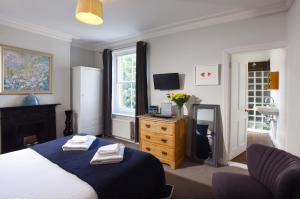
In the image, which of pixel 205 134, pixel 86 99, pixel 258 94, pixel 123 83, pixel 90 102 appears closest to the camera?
pixel 205 134

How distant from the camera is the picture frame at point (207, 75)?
3.05m

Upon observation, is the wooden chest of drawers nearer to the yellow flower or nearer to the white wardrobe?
the yellow flower

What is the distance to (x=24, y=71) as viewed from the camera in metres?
3.42

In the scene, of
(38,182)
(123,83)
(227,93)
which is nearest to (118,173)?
(38,182)

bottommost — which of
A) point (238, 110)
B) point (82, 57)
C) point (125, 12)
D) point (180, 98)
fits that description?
point (238, 110)

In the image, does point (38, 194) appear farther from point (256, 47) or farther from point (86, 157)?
point (256, 47)

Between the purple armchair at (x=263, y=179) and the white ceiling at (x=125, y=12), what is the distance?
208 cm

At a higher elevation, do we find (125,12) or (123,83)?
(125,12)

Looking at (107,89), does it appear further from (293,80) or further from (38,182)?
(293,80)

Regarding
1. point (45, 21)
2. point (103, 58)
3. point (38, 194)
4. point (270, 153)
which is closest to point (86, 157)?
point (38, 194)

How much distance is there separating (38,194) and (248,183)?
1762 millimetres

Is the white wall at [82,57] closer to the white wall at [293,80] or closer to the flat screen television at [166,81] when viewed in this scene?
the flat screen television at [166,81]

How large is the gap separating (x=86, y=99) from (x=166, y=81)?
210 cm

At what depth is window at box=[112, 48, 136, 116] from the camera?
446cm
